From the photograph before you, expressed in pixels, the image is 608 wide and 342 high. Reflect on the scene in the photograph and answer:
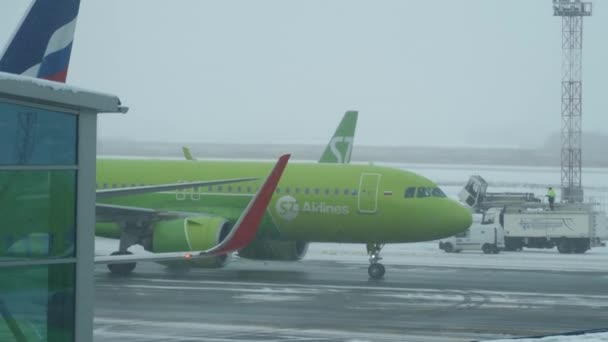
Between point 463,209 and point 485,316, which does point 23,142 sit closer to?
point 485,316

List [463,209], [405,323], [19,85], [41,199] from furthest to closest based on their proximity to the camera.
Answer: [463,209]
[405,323]
[41,199]
[19,85]

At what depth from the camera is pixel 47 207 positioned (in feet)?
25.2

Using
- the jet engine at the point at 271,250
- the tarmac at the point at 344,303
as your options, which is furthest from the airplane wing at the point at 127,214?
the jet engine at the point at 271,250

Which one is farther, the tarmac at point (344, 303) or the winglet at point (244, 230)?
the tarmac at point (344, 303)

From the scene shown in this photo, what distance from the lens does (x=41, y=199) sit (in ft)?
25.0

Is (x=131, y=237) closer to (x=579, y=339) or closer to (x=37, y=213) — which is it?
(x=579, y=339)

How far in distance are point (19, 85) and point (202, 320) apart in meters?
9.31

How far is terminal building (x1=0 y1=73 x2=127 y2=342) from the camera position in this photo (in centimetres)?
732

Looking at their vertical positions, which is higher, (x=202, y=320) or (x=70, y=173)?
(x=70, y=173)

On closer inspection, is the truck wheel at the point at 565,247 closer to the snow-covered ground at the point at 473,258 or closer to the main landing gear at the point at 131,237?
the snow-covered ground at the point at 473,258

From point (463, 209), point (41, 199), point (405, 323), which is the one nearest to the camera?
point (41, 199)

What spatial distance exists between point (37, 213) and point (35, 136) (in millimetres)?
569

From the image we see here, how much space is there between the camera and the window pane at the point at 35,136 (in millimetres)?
7258

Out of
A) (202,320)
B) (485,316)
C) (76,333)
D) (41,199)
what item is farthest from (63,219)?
(485,316)
